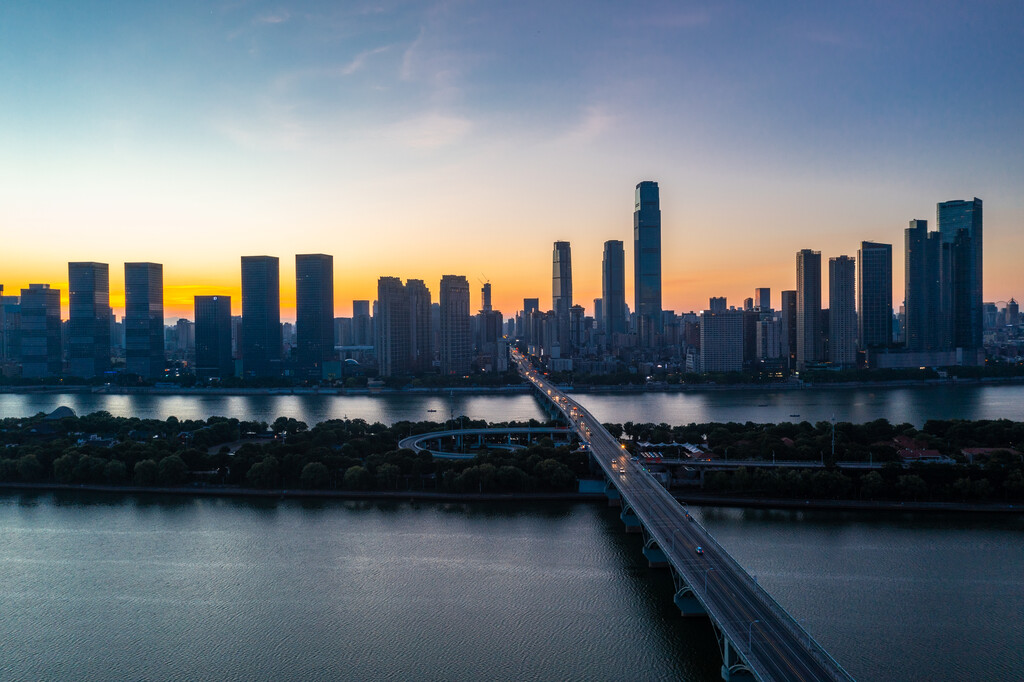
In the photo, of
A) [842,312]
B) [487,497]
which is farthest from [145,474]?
[842,312]

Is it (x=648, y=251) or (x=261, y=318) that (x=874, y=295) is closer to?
(x=648, y=251)

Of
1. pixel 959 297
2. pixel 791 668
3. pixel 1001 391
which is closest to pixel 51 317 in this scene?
pixel 791 668

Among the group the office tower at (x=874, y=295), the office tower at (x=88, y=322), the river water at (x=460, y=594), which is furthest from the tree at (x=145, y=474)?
the office tower at (x=874, y=295)

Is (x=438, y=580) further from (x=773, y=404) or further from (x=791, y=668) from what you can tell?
(x=773, y=404)

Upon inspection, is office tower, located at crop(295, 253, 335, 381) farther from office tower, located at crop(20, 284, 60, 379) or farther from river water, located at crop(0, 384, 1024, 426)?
office tower, located at crop(20, 284, 60, 379)

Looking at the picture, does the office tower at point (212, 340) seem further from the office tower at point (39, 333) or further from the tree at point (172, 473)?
the tree at point (172, 473)
